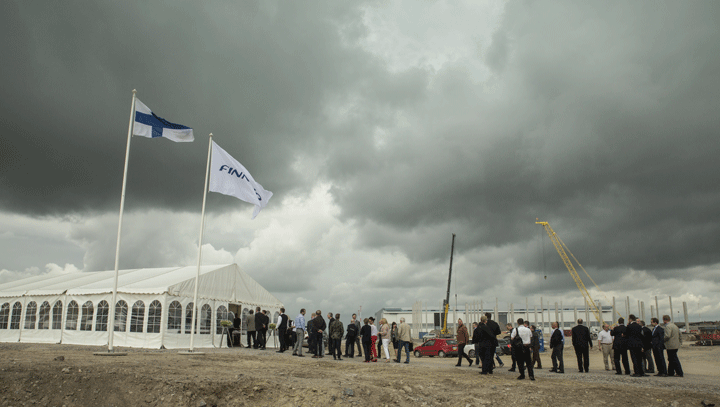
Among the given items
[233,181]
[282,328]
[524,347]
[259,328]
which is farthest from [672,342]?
[259,328]

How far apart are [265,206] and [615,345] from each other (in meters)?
13.2

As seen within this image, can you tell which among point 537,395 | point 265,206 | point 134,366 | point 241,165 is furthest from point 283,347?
point 537,395

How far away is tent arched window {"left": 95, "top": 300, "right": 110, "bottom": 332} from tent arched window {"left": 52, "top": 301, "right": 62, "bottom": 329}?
8.52 ft

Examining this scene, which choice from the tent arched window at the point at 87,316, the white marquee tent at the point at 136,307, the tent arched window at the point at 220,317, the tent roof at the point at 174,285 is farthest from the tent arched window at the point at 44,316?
the tent arched window at the point at 220,317

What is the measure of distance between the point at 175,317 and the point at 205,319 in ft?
5.20

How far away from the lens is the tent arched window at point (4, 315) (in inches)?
909

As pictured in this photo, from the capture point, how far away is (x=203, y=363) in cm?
1220

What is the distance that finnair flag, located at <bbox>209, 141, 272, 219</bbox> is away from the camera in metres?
16.5

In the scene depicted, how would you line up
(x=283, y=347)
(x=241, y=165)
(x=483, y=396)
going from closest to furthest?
(x=483, y=396), (x=241, y=165), (x=283, y=347)

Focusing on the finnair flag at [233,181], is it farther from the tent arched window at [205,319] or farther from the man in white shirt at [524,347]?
the man in white shirt at [524,347]

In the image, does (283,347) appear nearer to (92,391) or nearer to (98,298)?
(98,298)

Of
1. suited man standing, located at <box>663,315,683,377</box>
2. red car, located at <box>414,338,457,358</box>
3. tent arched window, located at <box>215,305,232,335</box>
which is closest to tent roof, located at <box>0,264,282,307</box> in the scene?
tent arched window, located at <box>215,305,232,335</box>

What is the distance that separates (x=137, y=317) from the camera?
1911cm

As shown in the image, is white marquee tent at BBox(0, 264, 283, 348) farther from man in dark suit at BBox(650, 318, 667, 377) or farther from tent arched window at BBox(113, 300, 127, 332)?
man in dark suit at BBox(650, 318, 667, 377)
